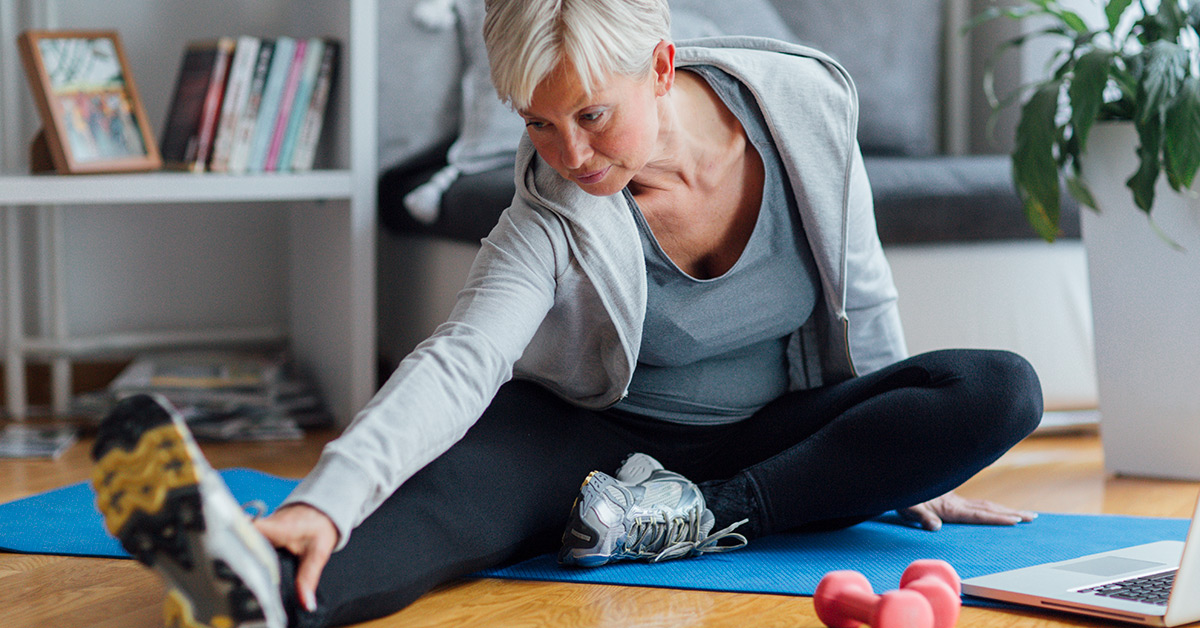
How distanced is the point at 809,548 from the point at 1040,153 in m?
0.68

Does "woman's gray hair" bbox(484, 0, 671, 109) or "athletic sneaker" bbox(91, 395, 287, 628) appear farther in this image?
"woman's gray hair" bbox(484, 0, 671, 109)

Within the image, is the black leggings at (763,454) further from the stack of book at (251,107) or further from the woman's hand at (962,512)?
the stack of book at (251,107)

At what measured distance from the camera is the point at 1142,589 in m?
1.05

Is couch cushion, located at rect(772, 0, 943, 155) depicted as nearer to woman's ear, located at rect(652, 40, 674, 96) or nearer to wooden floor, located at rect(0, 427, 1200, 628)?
woman's ear, located at rect(652, 40, 674, 96)

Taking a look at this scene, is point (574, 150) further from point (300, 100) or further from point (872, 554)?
point (300, 100)

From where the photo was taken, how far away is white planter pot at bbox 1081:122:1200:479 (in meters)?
1.63

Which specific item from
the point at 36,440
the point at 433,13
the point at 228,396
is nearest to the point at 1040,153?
the point at 433,13

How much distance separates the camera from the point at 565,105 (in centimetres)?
101

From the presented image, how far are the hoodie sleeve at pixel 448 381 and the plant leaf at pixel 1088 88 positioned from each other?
0.80 m

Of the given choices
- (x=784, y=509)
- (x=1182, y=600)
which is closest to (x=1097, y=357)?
(x=784, y=509)

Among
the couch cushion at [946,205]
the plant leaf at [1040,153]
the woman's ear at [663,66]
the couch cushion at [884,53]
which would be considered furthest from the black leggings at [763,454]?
the couch cushion at [884,53]

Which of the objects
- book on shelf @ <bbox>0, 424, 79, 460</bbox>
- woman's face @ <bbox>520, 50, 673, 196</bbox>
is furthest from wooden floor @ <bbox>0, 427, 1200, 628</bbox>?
book on shelf @ <bbox>0, 424, 79, 460</bbox>

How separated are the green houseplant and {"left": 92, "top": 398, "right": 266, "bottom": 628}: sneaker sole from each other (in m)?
1.21

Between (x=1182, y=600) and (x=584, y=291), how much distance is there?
0.57 m
